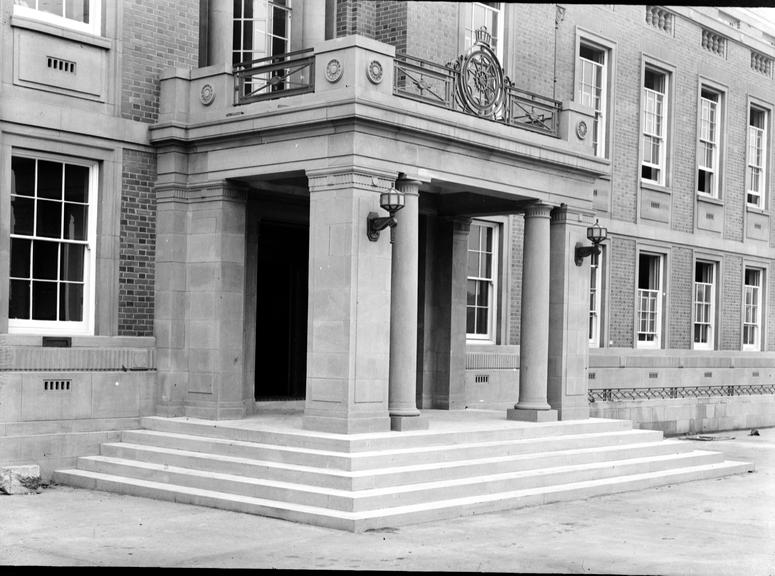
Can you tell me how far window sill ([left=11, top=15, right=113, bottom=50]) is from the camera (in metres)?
13.6

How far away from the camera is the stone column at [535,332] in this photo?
16.1 metres

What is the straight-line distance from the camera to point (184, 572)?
26.2 feet

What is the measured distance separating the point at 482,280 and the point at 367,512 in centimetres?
963

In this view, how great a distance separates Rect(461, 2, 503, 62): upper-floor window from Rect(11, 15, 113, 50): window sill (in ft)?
24.2

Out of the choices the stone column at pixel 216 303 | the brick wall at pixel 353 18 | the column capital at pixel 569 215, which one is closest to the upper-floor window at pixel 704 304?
the column capital at pixel 569 215

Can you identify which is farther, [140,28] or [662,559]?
[140,28]

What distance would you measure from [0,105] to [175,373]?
4316mm

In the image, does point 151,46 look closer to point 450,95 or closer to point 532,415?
point 450,95

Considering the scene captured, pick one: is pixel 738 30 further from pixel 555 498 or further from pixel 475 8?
pixel 555 498

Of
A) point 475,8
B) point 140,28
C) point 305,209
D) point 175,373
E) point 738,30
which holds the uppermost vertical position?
point 738,30

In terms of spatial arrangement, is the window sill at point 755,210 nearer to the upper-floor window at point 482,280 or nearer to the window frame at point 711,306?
the window frame at point 711,306

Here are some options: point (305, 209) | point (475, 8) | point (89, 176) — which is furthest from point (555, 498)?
point (475, 8)

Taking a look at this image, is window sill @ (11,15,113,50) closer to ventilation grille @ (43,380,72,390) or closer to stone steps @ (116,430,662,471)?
ventilation grille @ (43,380,72,390)

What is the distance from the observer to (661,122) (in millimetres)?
25234
